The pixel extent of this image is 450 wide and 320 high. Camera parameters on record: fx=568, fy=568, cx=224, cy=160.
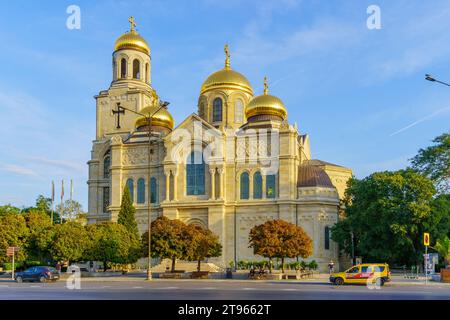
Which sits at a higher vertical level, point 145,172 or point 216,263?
point 145,172

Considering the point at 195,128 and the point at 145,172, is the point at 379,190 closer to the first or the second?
the point at 195,128

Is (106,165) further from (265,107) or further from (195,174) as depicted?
(265,107)

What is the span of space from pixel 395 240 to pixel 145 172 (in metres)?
26.6

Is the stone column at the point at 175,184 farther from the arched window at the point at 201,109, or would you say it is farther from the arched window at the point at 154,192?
the arched window at the point at 201,109

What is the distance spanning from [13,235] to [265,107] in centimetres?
2833

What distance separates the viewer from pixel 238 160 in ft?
190

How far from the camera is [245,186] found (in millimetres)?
57938

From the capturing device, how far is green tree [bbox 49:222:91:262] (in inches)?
1833

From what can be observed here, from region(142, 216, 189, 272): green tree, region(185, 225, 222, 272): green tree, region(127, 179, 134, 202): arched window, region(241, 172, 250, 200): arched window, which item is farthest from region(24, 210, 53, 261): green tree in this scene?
region(241, 172, 250, 200): arched window

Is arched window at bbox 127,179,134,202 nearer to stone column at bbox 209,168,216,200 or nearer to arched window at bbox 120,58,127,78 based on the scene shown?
stone column at bbox 209,168,216,200

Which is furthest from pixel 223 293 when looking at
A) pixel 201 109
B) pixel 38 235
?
pixel 201 109

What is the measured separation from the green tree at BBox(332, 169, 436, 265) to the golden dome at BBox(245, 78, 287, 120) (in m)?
13.7
